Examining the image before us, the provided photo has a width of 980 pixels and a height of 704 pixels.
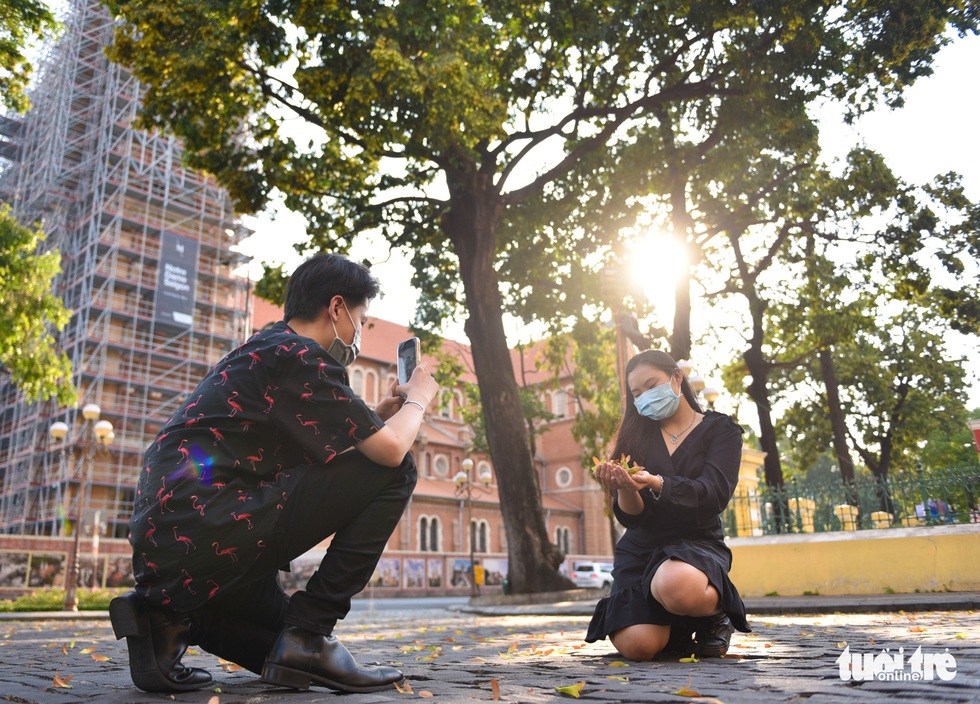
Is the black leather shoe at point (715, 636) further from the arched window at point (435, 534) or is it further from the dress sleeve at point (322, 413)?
the arched window at point (435, 534)

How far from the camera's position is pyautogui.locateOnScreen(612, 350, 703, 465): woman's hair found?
4.55 m

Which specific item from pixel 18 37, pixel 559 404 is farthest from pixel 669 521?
pixel 559 404

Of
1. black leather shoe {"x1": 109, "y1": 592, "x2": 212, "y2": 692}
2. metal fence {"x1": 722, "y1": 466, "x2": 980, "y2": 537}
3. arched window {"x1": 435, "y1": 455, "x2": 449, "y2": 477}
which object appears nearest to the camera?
black leather shoe {"x1": 109, "y1": 592, "x2": 212, "y2": 692}

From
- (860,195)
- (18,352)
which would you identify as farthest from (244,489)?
(18,352)

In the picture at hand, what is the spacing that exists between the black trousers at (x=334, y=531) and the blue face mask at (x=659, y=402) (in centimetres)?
179

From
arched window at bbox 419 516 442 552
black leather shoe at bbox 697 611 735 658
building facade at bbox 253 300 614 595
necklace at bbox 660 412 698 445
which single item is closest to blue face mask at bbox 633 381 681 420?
necklace at bbox 660 412 698 445

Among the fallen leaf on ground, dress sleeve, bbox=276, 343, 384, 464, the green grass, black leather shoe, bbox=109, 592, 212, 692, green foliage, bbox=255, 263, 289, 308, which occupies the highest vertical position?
green foliage, bbox=255, 263, 289, 308

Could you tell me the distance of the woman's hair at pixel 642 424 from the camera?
4547 millimetres

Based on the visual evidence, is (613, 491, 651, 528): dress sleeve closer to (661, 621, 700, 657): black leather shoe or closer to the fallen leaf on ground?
(661, 621, 700, 657): black leather shoe

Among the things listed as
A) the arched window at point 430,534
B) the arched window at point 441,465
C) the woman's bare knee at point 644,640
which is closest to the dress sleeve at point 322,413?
the woman's bare knee at point 644,640

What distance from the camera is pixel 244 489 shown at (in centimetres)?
306

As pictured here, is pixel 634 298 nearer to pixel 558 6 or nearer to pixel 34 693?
pixel 558 6

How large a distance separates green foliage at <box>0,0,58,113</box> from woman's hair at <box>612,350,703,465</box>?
47.5 ft

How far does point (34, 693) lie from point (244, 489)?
1.23m
